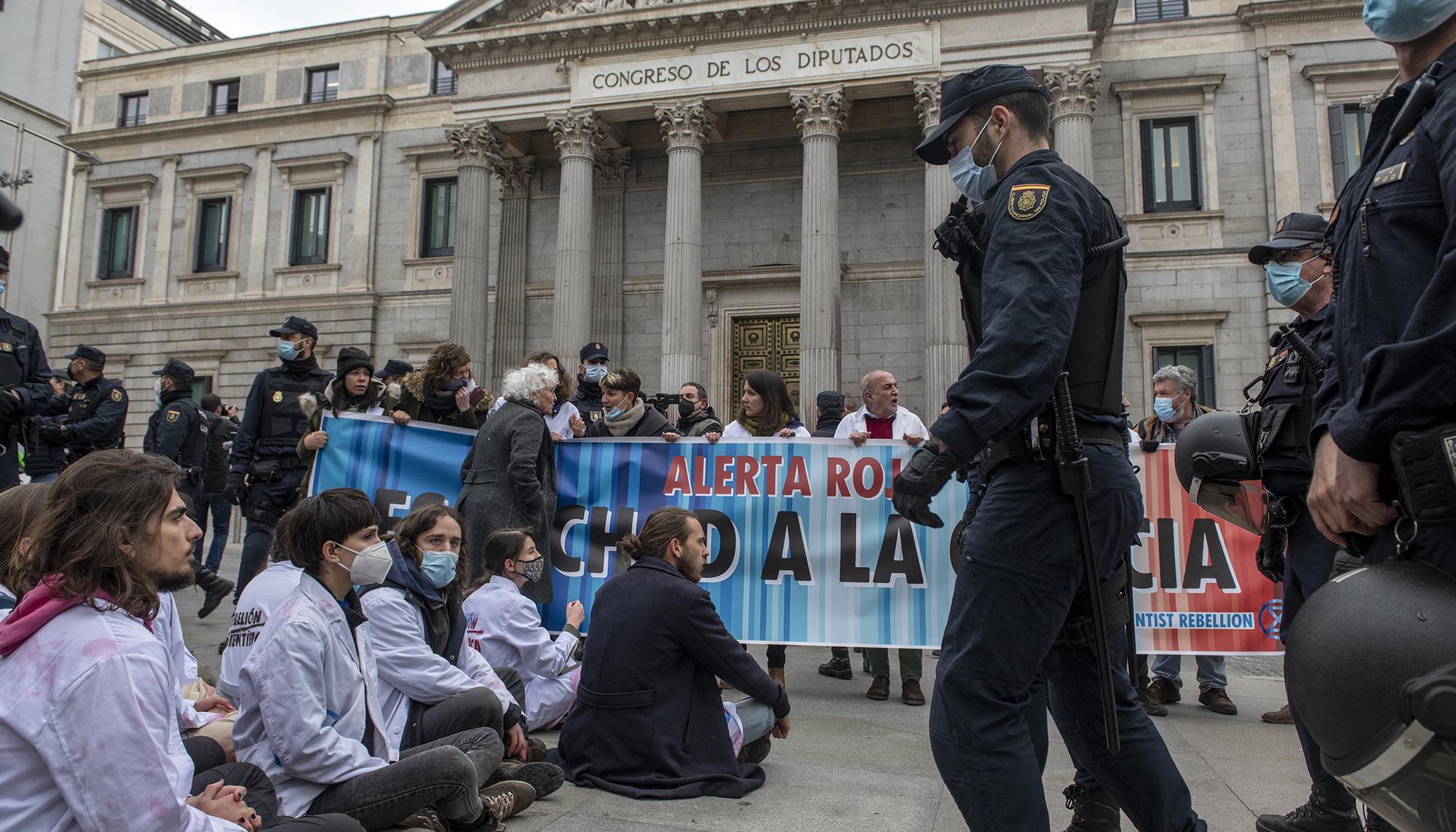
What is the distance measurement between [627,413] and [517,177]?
17.4 metres

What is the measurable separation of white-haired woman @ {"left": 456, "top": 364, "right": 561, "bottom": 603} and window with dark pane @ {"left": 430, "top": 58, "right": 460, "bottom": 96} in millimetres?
22232

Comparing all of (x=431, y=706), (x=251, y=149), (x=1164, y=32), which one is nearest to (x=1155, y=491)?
(x=431, y=706)

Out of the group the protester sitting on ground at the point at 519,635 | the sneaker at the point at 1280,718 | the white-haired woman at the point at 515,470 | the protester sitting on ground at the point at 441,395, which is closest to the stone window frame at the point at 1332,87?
the sneaker at the point at 1280,718

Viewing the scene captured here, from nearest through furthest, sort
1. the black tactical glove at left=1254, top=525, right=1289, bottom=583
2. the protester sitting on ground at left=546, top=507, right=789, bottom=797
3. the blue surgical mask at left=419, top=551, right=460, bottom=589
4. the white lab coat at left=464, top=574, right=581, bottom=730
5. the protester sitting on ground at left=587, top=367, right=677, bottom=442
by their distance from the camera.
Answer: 1. the black tactical glove at left=1254, top=525, right=1289, bottom=583
2. the protester sitting on ground at left=546, top=507, right=789, bottom=797
3. the blue surgical mask at left=419, top=551, right=460, bottom=589
4. the white lab coat at left=464, top=574, right=581, bottom=730
5. the protester sitting on ground at left=587, top=367, right=677, bottom=442

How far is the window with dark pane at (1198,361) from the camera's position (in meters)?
20.0

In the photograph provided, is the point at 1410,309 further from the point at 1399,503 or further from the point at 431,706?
the point at 431,706

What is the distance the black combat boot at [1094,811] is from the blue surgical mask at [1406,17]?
7.55 ft

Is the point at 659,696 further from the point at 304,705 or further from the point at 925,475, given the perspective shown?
the point at 925,475

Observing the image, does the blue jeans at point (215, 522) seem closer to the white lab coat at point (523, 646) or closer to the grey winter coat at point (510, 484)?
the grey winter coat at point (510, 484)

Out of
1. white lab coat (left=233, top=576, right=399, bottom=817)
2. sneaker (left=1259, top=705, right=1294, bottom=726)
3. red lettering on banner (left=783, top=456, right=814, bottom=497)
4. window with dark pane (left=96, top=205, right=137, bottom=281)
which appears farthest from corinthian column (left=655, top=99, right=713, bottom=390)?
window with dark pane (left=96, top=205, right=137, bottom=281)

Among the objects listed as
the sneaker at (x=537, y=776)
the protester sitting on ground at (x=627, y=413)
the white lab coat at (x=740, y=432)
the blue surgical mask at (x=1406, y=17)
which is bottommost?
the sneaker at (x=537, y=776)

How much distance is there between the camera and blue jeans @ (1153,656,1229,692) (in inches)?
252

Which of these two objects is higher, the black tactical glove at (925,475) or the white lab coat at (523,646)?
the black tactical glove at (925,475)

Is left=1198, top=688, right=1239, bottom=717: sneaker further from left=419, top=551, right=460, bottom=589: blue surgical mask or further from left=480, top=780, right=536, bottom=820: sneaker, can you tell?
left=419, top=551, right=460, bottom=589: blue surgical mask
